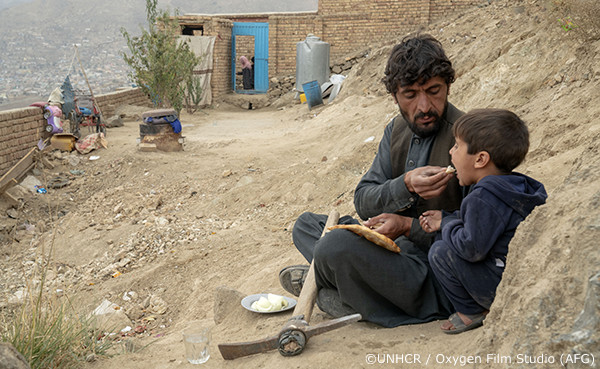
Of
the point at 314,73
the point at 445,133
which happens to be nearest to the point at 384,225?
the point at 445,133

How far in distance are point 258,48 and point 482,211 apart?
1737 centimetres

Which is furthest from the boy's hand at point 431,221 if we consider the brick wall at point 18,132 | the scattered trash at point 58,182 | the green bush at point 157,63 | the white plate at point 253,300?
the green bush at point 157,63

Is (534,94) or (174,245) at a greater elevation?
(534,94)

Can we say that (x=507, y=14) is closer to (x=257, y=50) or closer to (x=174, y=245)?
(x=174, y=245)

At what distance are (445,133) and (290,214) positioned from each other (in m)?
3.40

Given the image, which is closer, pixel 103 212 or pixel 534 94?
pixel 534 94

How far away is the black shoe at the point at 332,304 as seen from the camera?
98.5 inches

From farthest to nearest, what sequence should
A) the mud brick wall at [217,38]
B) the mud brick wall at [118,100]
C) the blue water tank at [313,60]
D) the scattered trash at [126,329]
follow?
1. the mud brick wall at [217,38]
2. the blue water tank at [313,60]
3. the mud brick wall at [118,100]
4. the scattered trash at [126,329]

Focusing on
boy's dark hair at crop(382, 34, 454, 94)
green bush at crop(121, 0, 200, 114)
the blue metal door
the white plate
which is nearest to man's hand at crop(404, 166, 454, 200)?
boy's dark hair at crop(382, 34, 454, 94)

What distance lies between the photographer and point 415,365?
1949 millimetres

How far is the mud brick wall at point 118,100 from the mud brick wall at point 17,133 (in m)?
3.28

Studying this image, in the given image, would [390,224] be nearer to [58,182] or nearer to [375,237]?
[375,237]

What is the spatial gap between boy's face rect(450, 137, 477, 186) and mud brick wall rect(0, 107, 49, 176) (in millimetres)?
7952

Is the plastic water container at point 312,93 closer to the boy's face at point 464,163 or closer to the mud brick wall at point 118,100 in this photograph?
the mud brick wall at point 118,100
